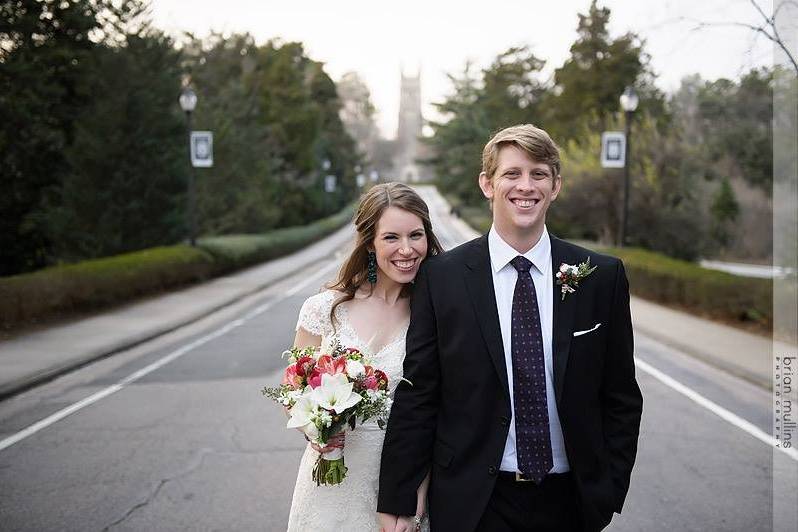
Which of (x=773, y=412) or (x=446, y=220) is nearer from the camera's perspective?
(x=773, y=412)

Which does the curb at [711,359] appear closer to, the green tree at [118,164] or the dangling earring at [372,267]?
the dangling earring at [372,267]

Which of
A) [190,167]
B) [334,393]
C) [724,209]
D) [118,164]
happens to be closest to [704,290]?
[334,393]

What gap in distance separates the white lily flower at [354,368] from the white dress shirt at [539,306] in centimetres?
55

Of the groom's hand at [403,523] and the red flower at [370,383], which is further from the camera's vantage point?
the red flower at [370,383]

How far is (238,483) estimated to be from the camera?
571 cm

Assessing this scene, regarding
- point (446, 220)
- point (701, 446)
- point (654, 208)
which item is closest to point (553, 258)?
point (701, 446)

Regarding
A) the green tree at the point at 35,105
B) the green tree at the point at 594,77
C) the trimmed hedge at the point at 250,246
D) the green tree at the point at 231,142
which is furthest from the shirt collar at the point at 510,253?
the green tree at the point at 594,77

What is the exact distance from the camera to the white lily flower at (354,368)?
280 centimetres

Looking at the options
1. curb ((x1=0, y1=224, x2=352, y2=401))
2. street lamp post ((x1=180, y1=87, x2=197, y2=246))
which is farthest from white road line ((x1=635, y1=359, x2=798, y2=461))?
street lamp post ((x1=180, y1=87, x2=197, y2=246))

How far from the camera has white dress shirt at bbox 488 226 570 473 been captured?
2.61m

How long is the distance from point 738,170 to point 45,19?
32264 millimetres

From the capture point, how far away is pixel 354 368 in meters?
2.81

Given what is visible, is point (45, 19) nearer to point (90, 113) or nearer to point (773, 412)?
point (90, 113)

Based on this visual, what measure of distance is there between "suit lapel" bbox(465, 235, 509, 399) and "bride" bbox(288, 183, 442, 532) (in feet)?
1.34
